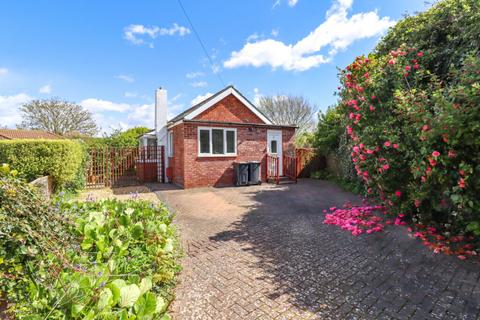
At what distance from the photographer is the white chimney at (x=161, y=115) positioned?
12.1 meters

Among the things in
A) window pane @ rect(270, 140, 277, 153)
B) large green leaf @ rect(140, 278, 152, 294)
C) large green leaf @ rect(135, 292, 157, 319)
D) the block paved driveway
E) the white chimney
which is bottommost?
the block paved driveway

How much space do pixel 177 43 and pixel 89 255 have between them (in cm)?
1027

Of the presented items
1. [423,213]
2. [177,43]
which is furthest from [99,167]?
[423,213]

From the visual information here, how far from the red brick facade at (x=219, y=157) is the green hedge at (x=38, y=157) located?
4.27 m

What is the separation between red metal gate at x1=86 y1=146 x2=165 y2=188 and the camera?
10531mm

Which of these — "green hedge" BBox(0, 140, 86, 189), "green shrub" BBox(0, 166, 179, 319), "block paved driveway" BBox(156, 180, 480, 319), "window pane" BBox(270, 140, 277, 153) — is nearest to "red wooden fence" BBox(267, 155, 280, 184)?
"window pane" BBox(270, 140, 277, 153)

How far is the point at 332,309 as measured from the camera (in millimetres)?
2465

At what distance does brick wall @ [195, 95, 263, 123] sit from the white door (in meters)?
1.17

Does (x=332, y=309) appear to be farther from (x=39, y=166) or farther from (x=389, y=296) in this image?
(x=39, y=166)

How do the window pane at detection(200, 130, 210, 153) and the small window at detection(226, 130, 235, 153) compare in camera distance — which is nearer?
the window pane at detection(200, 130, 210, 153)

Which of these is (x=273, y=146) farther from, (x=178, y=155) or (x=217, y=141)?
(x=178, y=155)

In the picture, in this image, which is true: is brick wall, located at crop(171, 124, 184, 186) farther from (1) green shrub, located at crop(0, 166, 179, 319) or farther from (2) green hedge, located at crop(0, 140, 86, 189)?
(1) green shrub, located at crop(0, 166, 179, 319)

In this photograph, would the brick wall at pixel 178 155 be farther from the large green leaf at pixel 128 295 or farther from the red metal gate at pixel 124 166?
the large green leaf at pixel 128 295

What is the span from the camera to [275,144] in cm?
1241
